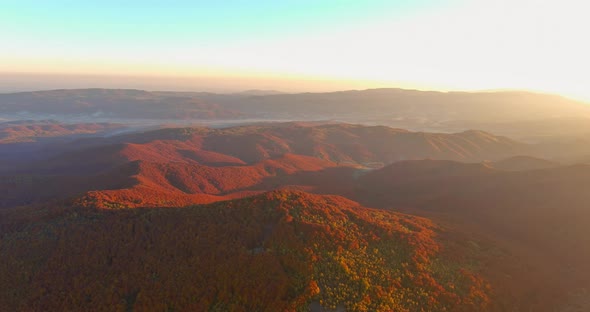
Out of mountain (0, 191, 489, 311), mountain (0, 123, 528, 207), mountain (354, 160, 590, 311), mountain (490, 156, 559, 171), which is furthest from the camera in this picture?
mountain (490, 156, 559, 171)

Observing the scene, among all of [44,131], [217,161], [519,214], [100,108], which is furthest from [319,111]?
[519,214]

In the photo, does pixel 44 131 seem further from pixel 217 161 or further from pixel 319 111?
pixel 319 111

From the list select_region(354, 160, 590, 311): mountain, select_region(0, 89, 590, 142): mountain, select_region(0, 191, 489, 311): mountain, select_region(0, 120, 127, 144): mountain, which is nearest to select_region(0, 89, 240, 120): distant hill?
select_region(0, 89, 590, 142): mountain

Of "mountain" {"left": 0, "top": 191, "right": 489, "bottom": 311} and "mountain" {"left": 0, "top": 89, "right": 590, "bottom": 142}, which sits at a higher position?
"mountain" {"left": 0, "top": 89, "right": 590, "bottom": 142}

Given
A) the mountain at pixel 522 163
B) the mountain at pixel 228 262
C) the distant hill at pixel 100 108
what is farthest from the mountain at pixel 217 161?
the distant hill at pixel 100 108

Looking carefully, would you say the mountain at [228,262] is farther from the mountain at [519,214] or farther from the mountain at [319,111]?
the mountain at [319,111]

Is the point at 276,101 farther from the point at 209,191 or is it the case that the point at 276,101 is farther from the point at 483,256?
the point at 483,256

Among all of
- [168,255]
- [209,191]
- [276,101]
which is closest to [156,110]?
[276,101]

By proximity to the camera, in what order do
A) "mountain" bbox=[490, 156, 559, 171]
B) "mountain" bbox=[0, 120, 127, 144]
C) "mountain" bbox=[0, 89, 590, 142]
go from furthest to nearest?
"mountain" bbox=[0, 89, 590, 142], "mountain" bbox=[0, 120, 127, 144], "mountain" bbox=[490, 156, 559, 171]

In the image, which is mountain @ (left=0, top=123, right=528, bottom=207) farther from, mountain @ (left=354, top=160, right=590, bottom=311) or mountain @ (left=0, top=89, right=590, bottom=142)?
mountain @ (left=0, top=89, right=590, bottom=142)

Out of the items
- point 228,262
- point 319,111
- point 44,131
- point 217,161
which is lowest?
point 217,161
